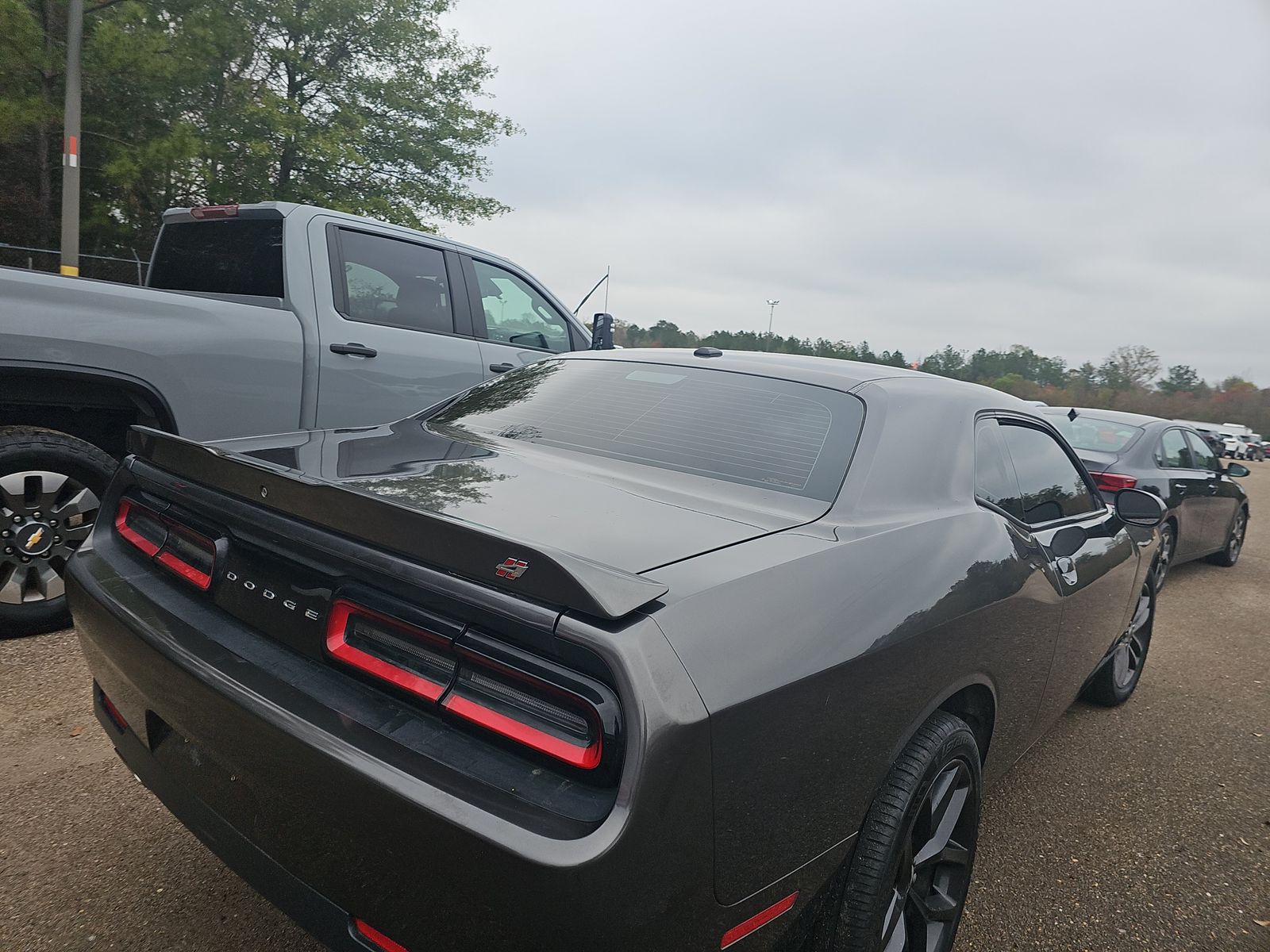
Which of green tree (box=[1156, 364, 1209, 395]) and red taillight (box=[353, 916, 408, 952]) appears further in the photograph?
green tree (box=[1156, 364, 1209, 395])

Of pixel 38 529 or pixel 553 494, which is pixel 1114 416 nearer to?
pixel 553 494

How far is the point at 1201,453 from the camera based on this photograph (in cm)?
815

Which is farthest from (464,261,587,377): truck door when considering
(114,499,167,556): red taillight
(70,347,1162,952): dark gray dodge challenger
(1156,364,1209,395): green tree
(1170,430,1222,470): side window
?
(1156,364,1209,395): green tree

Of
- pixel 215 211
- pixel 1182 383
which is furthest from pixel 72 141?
pixel 1182 383

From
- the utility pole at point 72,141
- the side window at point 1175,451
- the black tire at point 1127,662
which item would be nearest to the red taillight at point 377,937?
the black tire at point 1127,662

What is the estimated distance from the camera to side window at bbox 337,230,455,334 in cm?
458

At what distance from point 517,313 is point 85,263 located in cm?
1473

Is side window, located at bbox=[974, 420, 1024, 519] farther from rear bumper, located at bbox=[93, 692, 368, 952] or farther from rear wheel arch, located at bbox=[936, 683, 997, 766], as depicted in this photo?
rear bumper, located at bbox=[93, 692, 368, 952]

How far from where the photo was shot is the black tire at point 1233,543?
8750 millimetres

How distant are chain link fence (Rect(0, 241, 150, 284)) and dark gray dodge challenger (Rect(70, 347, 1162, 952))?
15.3m

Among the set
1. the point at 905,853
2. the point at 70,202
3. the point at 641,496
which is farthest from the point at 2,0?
the point at 905,853

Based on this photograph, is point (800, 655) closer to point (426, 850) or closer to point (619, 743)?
point (619, 743)

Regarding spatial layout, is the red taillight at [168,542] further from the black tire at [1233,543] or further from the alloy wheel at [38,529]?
the black tire at [1233,543]

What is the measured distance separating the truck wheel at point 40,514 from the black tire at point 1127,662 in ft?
14.8
